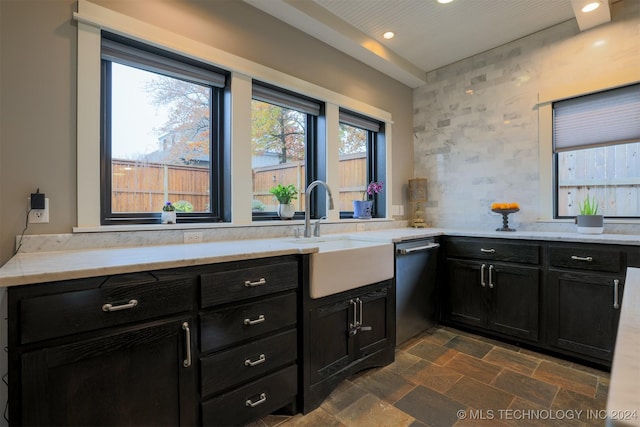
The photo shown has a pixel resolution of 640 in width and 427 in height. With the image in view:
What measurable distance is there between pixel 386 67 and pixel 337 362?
9.46 feet

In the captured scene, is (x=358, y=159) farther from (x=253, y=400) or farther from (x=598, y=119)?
(x=253, y=400)

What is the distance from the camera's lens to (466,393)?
187 cm

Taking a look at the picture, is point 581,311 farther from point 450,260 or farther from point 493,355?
point 450,260

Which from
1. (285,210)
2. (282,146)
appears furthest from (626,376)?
(282,146)

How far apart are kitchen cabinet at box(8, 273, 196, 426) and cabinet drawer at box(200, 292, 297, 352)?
89mm

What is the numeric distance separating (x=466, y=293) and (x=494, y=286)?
0.25m

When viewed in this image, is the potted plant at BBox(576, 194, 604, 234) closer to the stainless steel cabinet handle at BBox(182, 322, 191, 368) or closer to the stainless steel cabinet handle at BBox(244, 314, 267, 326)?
the stainless steel cabinet handle at BBox(244, 314, 267, 326)

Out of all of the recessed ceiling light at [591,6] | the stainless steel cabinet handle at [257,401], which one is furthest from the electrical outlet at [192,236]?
the recessed ceiling light at [591,6]

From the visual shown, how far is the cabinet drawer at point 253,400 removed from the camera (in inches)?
54.7

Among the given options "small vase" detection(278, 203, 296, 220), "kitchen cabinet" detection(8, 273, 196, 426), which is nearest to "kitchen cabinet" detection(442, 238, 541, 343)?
"small vase" detection(278, 203, 296, 220)

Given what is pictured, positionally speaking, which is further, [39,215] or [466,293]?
[466,293]

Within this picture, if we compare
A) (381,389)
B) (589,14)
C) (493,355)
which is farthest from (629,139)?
(381,389)

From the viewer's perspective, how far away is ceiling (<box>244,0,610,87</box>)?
243 cm

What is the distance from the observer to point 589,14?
2416mm
